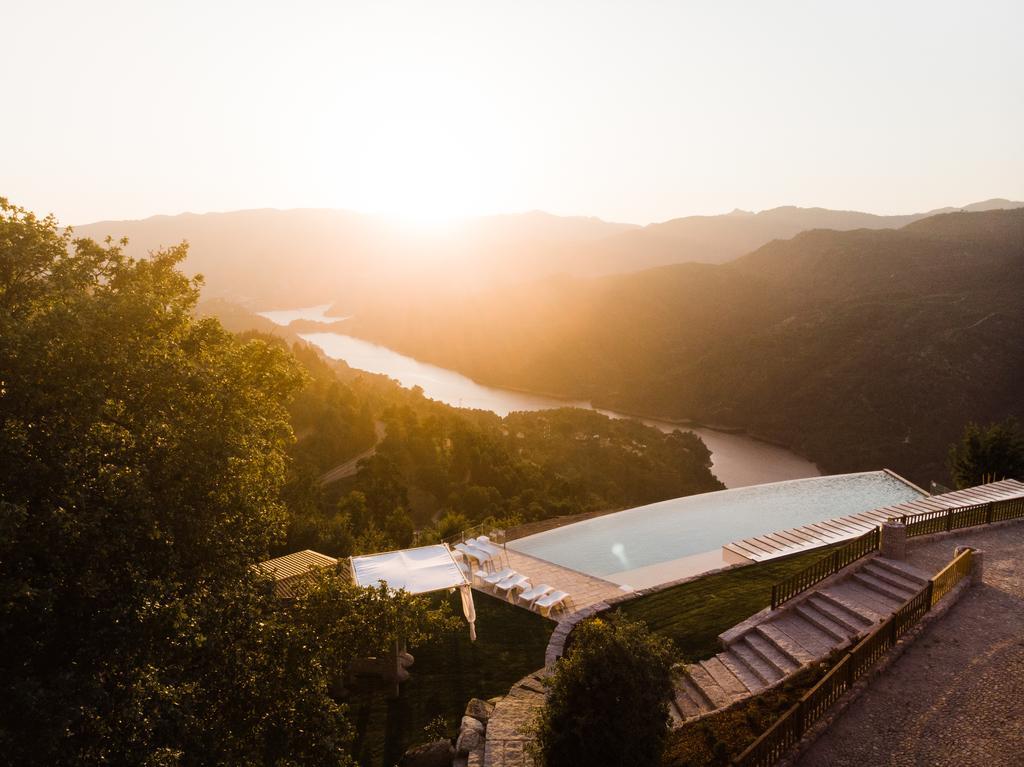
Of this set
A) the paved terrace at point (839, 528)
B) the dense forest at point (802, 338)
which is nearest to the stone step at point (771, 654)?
the paved terrace at point (839, 528)

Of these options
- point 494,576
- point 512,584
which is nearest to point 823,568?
point 512,584

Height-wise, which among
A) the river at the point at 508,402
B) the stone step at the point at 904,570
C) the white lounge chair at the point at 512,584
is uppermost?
the stone step at the point at 904,570

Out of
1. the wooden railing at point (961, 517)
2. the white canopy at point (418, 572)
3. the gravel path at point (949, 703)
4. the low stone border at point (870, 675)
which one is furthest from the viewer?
the wooden railing at point (961, 517)

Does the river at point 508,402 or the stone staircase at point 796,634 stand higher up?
the stone staircase at point 796,634

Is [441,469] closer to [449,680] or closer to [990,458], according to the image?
[449,680]

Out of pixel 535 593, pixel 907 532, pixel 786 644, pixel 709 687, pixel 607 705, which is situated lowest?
pixel 535 593

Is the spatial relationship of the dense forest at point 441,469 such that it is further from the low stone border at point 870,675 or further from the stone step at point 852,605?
the low stone border at point 870,675

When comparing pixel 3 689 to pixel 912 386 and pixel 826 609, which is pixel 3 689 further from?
pixel 912 386
